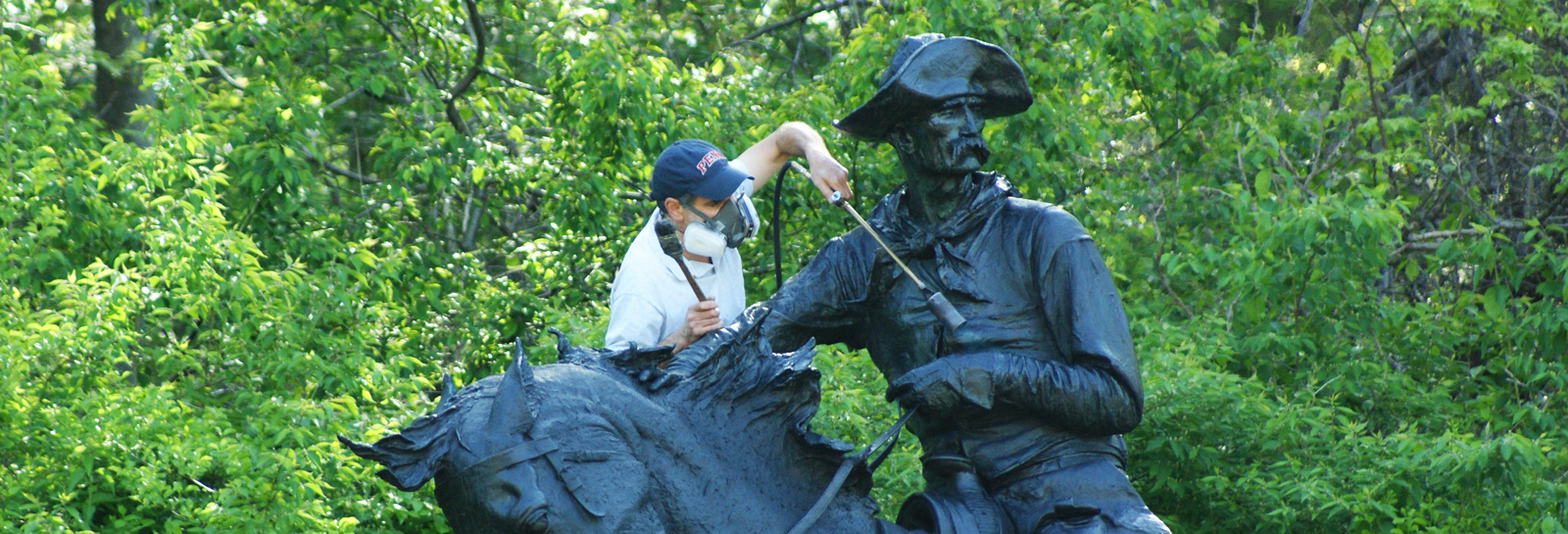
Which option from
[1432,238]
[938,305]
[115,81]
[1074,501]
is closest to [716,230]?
[938,305]

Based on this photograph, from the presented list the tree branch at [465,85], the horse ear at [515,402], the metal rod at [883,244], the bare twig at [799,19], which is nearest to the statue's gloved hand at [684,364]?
the horse ear at [515,402]

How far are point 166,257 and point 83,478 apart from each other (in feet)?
3.12

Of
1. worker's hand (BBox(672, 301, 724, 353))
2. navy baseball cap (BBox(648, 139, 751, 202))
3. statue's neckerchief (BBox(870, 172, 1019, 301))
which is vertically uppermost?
navy baseball cap (BBox(648, 139, 751, 202))

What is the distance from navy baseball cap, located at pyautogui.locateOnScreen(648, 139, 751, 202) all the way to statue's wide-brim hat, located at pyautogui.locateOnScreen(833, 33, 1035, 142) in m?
0.28

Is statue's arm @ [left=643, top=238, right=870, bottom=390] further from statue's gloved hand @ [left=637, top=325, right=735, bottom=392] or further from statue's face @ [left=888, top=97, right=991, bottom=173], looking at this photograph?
statue's gloved hand @ [left=637, top=325, right=735, bottom=392]

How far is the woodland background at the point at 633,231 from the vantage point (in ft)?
20.2

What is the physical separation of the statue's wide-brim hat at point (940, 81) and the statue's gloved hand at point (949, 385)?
1.71 feet

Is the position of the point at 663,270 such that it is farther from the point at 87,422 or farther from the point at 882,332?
the point at 87,422

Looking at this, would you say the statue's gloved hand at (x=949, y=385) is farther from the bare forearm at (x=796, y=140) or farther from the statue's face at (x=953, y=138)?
the bare forearm at (x=796, y=140)

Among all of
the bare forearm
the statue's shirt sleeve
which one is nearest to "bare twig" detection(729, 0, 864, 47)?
the bare forearm

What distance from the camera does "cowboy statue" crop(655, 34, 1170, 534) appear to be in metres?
2.93

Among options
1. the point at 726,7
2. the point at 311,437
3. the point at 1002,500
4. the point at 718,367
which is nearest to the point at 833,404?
the point at 311,437

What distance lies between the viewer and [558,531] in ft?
7.61

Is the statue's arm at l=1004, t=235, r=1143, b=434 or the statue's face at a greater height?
the statue's face
